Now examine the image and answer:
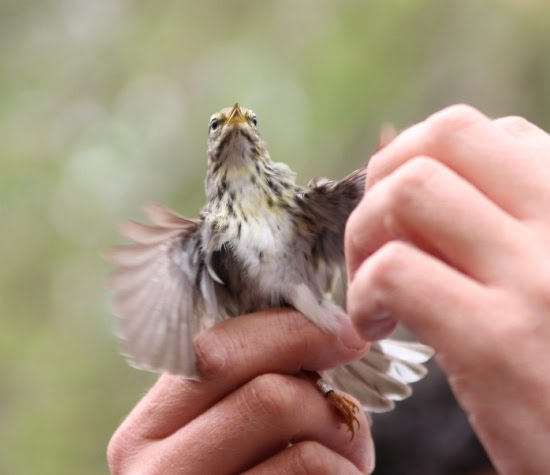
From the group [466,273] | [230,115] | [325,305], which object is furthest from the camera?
[230,115]

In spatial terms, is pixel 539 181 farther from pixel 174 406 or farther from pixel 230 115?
pixel 230 115

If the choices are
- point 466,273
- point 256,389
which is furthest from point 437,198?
point 256,389

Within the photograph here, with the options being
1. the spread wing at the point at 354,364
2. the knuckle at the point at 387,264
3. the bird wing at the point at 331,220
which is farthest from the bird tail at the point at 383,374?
the knuckle at the point at 387,264

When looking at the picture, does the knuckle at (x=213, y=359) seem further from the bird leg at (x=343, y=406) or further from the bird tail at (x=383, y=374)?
the bird tail at (x=383, y=374)

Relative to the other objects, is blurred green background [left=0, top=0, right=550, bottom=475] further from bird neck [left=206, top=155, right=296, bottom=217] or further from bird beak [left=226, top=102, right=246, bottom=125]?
bird neck [left=206, top=155, right=296, bottom=217]

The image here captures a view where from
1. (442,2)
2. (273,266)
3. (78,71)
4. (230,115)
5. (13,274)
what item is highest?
(78,71)
